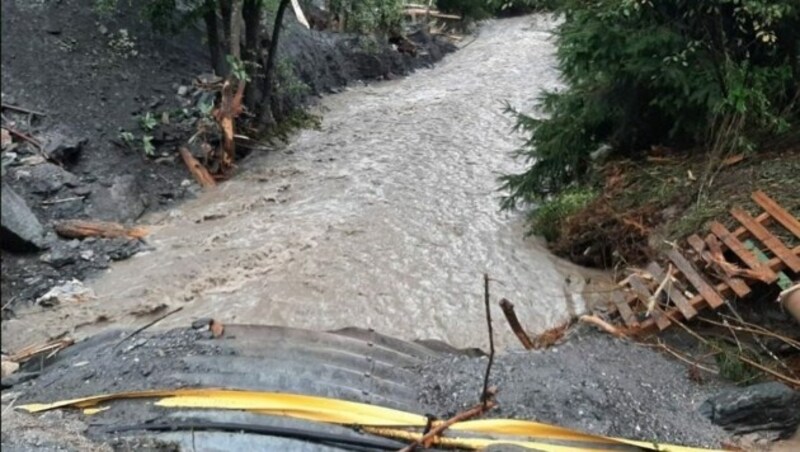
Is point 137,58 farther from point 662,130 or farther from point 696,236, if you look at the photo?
point 696,236

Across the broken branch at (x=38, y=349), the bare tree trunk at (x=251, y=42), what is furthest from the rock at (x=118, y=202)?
the bare tree trunk at (x=251, y=42)

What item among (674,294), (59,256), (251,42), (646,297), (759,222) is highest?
(251,42)

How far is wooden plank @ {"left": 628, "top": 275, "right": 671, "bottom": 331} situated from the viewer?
6.54 metres

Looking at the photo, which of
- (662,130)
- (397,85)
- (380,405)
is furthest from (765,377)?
(397,85)

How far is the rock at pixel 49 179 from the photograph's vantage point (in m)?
9.10

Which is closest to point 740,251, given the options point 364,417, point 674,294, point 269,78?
point 674,294

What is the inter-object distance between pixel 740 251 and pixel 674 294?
642 millimetres

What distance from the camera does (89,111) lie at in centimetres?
1051

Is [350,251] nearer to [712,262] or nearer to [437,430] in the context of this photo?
[712,262]

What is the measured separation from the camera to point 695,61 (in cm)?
779

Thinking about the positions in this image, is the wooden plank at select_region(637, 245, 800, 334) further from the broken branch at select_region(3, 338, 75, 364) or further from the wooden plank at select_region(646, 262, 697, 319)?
the broken branch at select_region(3, 338, 75, 364)

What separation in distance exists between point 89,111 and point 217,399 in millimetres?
6852

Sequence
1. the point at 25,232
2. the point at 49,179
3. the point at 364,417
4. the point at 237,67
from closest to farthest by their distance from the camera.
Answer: the point at 364,417
the point at 25,232
the point at 49,179
the point at 237,67

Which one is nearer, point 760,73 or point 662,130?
point 760,73
